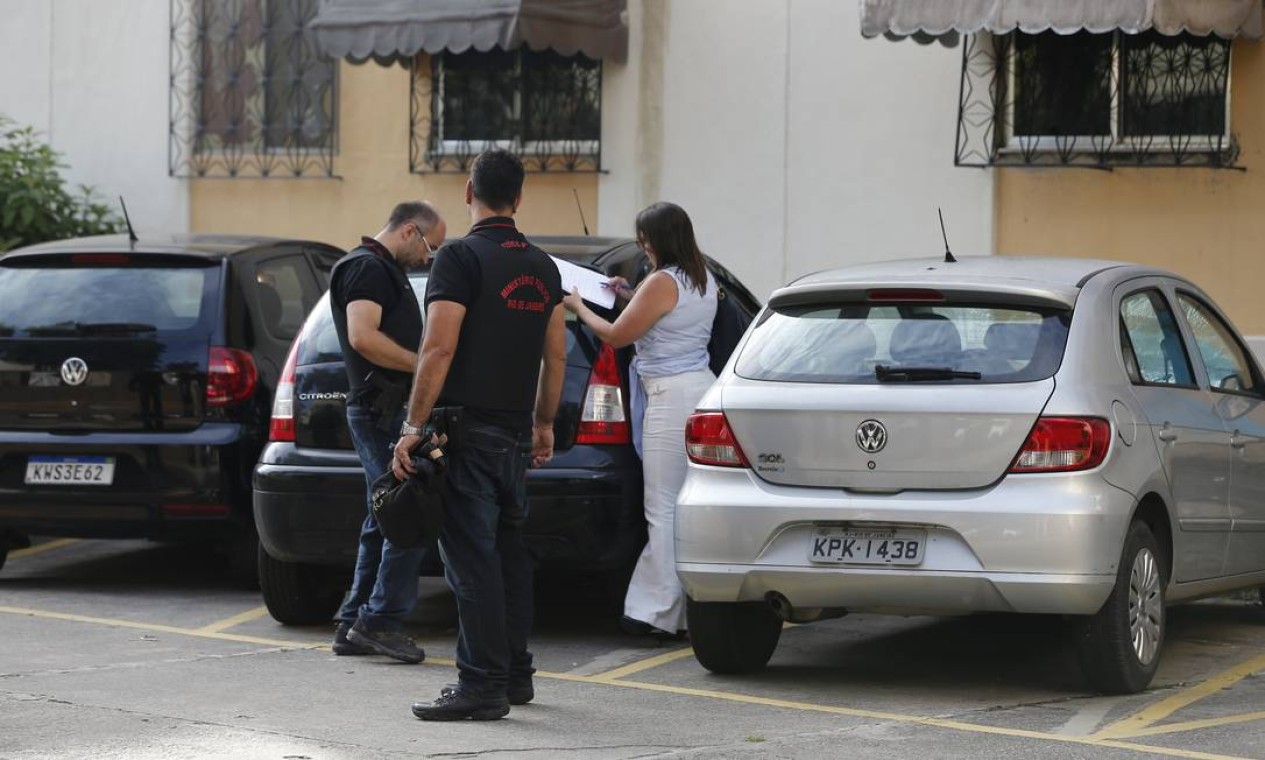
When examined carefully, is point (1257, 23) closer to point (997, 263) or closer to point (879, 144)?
point (879, 144)

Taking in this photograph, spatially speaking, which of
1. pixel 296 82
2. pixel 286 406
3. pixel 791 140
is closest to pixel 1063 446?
pixel 286 406

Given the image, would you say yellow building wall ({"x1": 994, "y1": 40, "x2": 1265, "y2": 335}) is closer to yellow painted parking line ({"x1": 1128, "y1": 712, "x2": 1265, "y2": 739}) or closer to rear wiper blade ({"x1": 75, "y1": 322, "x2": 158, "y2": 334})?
rear wiper blade ({"x1": 75, "y1": 322, "x2": 158, "y2": 334})

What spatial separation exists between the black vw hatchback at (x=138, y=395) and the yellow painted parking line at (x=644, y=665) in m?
2.37

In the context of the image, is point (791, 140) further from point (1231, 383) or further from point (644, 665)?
point (644, 665)

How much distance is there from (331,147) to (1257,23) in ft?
22.8

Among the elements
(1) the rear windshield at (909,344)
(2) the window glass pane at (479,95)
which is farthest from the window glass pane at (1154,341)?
(2) the window glass pane at (479,95)

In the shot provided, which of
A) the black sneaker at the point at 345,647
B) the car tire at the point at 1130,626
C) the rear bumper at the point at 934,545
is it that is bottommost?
the black sneaker at the point at 345,647

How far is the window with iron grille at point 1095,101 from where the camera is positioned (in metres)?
12.9

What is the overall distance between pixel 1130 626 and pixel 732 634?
1412 millimetres

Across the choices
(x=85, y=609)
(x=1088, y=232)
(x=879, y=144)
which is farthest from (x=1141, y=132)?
(x=85, y=609)

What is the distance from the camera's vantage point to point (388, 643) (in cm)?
802

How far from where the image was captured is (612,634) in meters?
8.82

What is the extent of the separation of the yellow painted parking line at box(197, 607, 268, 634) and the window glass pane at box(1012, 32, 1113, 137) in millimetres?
6484

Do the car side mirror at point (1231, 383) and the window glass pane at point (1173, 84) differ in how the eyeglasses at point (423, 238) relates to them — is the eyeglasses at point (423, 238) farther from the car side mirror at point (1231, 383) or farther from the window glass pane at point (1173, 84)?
the window glass pane at point (1173, 84)
